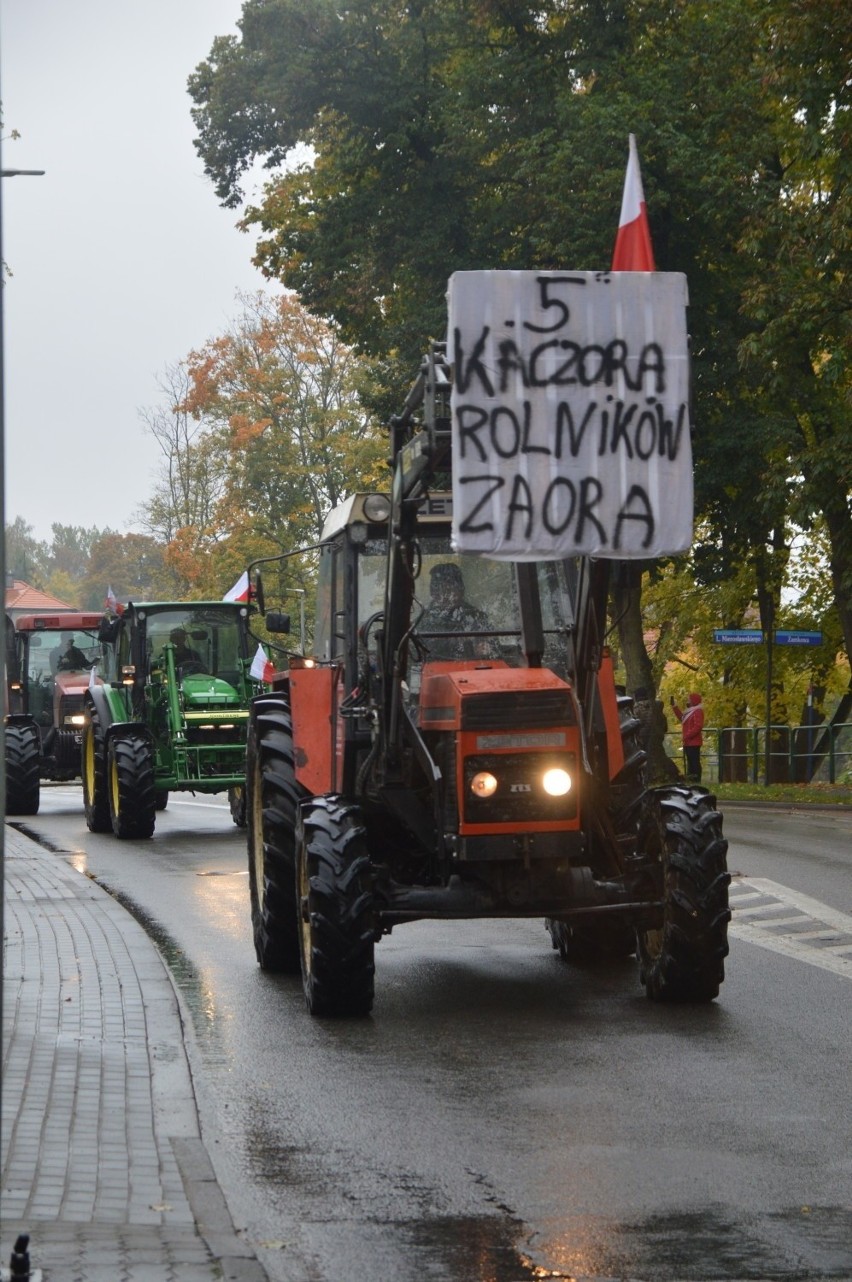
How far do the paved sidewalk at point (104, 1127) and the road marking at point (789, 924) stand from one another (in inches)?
151

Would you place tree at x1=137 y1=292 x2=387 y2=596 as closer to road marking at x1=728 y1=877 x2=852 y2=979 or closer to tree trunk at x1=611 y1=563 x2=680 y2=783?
tree trunk at x1=611 y1=563 x2=680 y2=783

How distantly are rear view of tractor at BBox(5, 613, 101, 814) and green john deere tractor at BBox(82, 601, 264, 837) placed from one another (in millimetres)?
3643

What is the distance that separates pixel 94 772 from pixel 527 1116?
56.0 ft

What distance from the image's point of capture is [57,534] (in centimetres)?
19988

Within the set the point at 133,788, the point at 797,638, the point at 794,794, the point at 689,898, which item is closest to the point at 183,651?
the point at 133,788

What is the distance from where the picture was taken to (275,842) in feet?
37.7

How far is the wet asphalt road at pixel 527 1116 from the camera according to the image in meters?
5.80

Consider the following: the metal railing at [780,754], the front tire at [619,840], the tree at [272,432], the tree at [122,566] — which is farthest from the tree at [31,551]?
the front tire at [619,840]

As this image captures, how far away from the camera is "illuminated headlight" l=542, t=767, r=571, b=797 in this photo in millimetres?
9750

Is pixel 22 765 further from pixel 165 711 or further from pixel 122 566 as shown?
pixel 122 566

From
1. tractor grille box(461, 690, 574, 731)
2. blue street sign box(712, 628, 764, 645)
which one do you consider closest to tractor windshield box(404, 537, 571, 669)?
tractor grille box(461, 690, 574, 731)

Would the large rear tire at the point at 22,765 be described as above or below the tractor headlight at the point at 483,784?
below

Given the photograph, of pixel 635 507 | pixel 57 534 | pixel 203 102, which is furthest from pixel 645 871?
pixel 57 534

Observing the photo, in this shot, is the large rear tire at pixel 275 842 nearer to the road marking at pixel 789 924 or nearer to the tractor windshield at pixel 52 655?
the road marking at pixel 789 924
